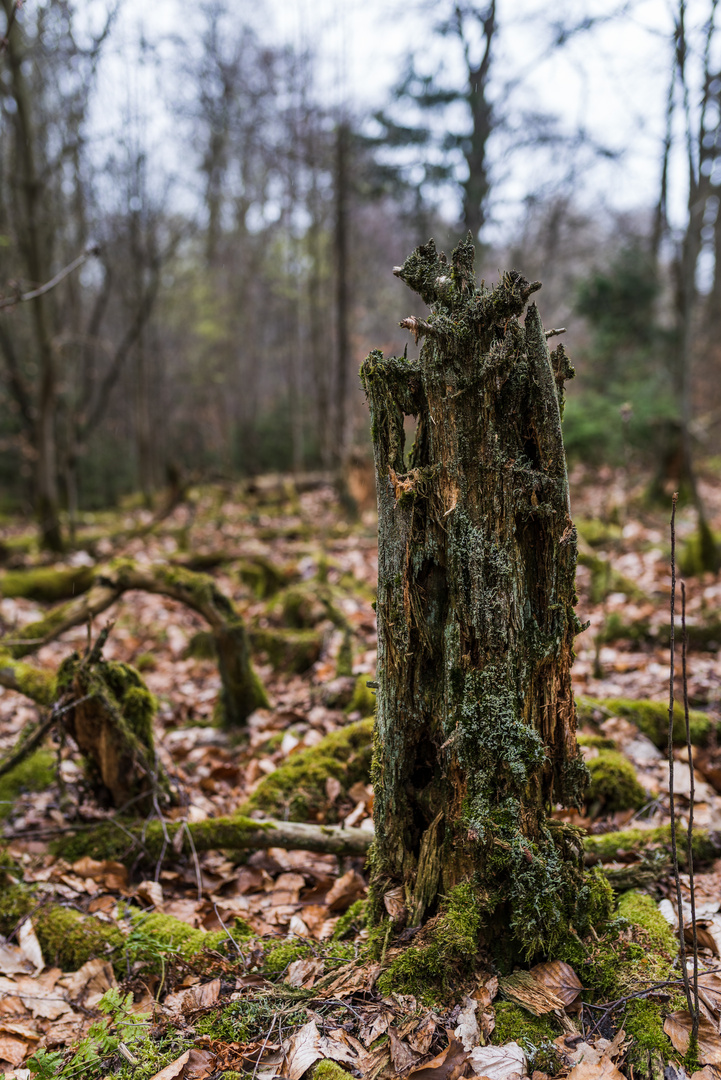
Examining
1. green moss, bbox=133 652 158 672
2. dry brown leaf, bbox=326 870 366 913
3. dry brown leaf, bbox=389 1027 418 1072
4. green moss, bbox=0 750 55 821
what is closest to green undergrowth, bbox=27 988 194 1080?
dry brown leaf, bbox=389 1027 418 1072

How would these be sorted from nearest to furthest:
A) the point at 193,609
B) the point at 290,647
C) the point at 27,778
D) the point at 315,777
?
the point at 315,777 < the point at 27,778 < the point at 193,609 < the point at 290,647

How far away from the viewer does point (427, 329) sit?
73.7 inches

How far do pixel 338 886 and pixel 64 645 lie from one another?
473cm

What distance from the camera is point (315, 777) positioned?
3424 millimetres

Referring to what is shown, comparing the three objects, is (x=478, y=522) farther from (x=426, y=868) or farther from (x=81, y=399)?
(x=81, y=399)

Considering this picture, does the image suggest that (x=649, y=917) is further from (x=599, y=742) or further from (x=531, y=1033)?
(x=599, y=742)

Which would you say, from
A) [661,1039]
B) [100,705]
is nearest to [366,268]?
[100,705]

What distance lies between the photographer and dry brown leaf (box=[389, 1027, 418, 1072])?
1723 mm

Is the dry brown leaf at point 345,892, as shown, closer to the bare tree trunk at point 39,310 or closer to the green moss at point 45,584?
the green moss at point 45,584

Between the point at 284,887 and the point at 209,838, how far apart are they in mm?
402

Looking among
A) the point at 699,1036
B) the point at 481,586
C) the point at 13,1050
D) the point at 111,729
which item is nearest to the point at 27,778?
the point at 111,729

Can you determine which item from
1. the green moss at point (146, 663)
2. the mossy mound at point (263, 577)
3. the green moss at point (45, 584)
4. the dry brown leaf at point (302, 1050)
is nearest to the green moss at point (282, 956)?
the dry brown leaf at point (302, 1050)

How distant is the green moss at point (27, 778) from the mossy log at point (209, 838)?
2.22 feet

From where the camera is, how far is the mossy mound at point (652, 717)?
3.73 meters
